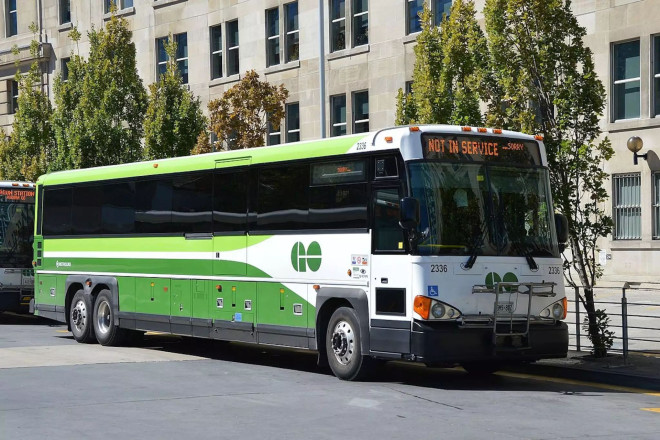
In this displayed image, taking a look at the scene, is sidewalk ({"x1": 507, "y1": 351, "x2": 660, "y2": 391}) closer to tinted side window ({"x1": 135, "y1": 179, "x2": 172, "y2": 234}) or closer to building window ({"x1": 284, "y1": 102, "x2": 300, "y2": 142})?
tinted side window ({"x1": 135, "y1": 179, "x2": 172, "y2": 234})

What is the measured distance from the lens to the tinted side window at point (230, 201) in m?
17.2

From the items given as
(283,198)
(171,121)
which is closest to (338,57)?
(171,121)

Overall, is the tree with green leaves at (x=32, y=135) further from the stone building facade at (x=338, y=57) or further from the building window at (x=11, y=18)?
the building window at (x=11, y=18)

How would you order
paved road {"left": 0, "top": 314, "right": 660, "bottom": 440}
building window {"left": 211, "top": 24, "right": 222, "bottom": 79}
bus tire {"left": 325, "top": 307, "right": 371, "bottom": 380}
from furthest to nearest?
building window {"left": 211, "top": 24, "right": 222, "bottom": 79} → bus tire {"left": 325, "top": 307, "right": 371, "bottom": 380} → paved road {"left": 0, "top": 314, "right": 660, "bottom": 440}

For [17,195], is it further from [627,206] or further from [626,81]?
[626,81]

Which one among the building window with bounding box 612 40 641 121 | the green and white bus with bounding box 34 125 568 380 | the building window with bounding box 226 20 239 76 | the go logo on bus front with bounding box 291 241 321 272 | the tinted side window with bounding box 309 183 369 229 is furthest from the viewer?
the building window with bounding box 226 20 239 76

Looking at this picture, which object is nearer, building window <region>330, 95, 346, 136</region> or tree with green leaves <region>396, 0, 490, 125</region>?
tree with green leaves <region>396, 0, 490, 125</region>

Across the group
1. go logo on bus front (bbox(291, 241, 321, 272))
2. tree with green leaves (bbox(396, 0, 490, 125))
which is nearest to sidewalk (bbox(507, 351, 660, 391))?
go logo on bus front (bbox(291, 241, 321, 272))

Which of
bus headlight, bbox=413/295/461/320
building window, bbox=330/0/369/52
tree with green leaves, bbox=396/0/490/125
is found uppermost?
building window, bbox=330/0/369/52

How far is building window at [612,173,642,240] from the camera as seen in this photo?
103 ft

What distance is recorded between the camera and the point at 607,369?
15312 millimetres

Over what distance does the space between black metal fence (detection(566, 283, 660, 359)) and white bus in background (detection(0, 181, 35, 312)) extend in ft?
39.1

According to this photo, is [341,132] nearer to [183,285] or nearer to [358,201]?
[183,285]

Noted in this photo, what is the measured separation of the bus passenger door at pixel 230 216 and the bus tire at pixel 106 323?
11.5 feet
